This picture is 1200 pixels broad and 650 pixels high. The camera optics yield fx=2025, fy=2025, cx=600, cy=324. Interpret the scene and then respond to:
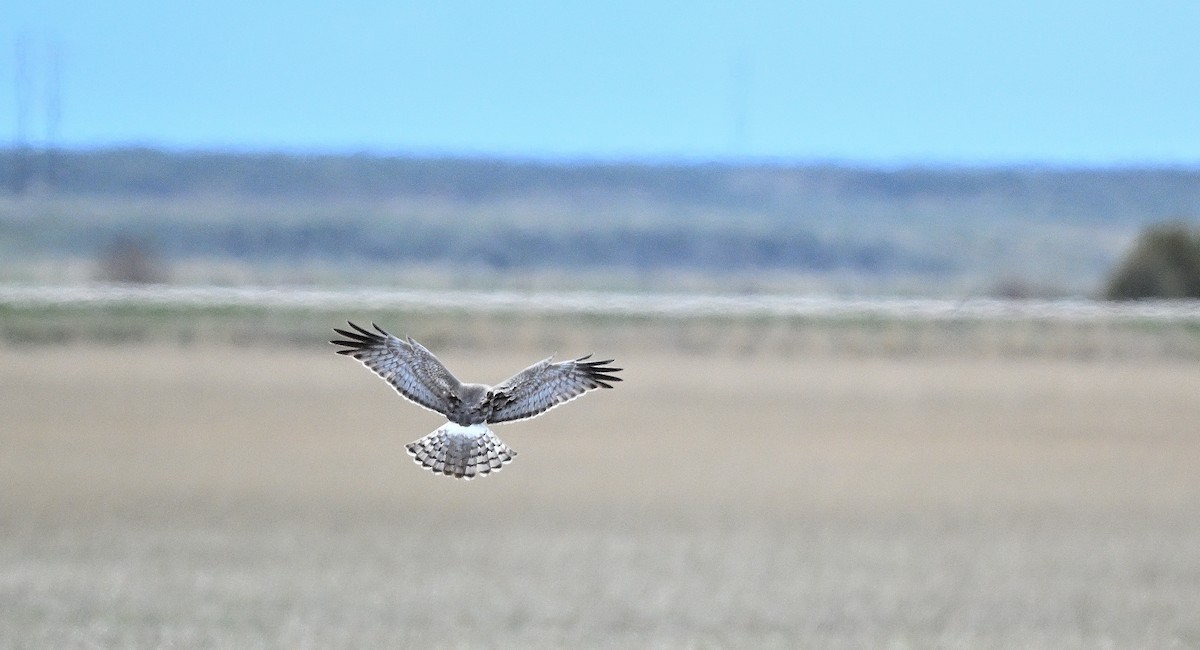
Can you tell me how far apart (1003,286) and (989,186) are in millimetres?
38019

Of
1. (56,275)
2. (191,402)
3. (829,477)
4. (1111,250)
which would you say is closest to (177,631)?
(829,477)

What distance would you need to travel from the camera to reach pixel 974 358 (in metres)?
25.0

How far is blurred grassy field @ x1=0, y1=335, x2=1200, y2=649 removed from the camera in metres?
10.1

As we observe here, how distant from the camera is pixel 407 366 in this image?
5.39 meters

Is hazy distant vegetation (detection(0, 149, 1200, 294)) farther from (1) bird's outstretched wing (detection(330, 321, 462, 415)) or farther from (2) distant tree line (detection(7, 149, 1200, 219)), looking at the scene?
(1) bird's outstretched wing (detection(330, 321, 462, 415))

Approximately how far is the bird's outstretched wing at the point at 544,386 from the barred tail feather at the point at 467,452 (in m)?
0.09

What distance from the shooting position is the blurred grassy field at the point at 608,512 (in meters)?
10.1

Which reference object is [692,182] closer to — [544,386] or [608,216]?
[608,216]

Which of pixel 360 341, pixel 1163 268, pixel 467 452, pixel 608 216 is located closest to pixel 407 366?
pixel 360 341

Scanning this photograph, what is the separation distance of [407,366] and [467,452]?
14.4 inches

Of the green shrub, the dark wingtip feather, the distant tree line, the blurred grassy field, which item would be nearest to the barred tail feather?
the dark wingtip feather

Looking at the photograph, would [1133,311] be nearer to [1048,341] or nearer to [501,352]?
[1048,341]

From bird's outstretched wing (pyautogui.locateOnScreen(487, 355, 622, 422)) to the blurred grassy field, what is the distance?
4136 mm

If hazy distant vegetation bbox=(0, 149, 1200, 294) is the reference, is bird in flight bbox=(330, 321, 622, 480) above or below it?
below
